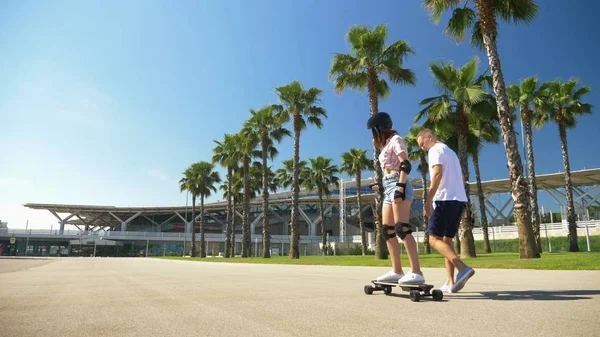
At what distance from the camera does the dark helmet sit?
13.8 feet

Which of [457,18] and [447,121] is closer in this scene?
[457,18]

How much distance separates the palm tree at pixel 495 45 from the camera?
494 inches

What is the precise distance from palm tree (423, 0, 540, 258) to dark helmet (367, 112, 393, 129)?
35.1ft

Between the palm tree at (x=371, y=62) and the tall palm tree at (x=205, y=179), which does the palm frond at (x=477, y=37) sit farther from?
the tall palm tree at (x=205, y=179)

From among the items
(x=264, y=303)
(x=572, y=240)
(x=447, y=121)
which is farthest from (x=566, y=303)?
(x=572, y=240)

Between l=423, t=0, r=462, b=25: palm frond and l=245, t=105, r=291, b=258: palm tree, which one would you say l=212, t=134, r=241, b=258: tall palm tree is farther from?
l=423, t=0, r=462, b=25: palm frond

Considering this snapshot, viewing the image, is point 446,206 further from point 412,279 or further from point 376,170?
point 376,170

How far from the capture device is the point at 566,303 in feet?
9.53

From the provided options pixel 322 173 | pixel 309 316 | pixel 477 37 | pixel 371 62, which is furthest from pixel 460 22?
pixel 322 173

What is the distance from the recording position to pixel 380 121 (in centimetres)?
424

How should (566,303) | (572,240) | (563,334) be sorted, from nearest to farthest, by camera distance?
(563,334)
(566,303)
(572,240)

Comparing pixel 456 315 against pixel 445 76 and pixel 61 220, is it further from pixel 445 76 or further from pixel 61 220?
pixel 61 220

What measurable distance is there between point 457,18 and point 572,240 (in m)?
18.1

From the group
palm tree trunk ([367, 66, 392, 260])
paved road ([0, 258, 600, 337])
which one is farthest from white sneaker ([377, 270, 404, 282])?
palm tree trunk ([367, 66, 392, 260])
